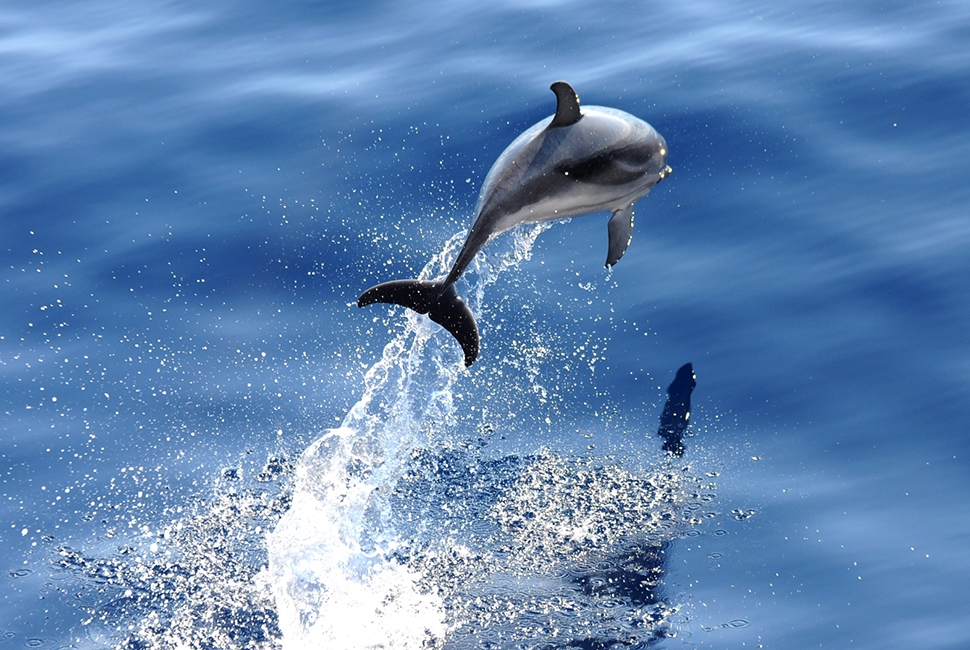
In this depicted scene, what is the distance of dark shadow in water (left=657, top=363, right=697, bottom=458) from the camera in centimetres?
866

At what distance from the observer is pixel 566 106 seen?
23.8 feet

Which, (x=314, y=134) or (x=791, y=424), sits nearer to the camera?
(x=791, y=424)

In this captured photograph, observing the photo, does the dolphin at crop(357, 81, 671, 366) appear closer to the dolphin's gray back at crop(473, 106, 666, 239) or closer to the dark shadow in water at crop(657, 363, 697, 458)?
the dolphin's gray back at crop(473, 106, 666, 239)

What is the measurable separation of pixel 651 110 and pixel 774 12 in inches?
119

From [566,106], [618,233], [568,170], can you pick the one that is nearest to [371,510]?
[618,233]

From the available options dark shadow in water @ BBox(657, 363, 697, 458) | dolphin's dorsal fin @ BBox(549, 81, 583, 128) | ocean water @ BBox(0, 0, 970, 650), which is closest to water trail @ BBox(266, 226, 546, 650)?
ocean water @ BBox(0, 0, 970, 650)

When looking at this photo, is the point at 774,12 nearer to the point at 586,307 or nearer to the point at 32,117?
the point at 586,307

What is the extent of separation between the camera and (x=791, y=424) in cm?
864

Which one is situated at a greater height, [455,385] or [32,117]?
[32,117]

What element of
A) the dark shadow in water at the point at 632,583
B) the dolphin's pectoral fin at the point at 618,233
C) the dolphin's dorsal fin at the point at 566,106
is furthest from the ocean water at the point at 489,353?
the dolphin's dorsal fin at the point at 566,106

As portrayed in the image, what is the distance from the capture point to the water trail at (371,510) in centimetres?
749

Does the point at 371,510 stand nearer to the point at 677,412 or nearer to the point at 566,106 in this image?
the point at 677,412

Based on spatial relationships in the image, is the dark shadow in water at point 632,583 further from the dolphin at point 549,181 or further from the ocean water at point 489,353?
the dolphin at point 549,181

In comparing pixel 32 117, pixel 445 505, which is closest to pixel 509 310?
pixel 445 505
